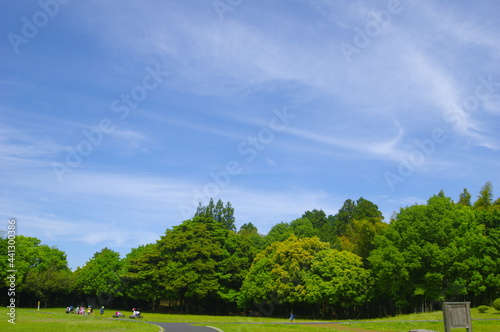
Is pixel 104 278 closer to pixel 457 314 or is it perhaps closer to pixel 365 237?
pixel 365 237

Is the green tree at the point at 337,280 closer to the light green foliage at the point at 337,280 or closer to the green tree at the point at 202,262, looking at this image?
the light green foliage at the point at 337,280

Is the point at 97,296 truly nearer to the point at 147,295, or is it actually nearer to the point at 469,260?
the point at 147,295

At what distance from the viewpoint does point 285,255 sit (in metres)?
56.2

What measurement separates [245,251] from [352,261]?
2206 centimetres

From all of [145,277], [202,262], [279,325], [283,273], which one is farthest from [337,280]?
[145,277]

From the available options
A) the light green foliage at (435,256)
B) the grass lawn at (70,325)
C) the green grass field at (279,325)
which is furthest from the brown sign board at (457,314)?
the light green foliage at (435,256)

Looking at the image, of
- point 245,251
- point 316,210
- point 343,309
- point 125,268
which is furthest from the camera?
point 316,210

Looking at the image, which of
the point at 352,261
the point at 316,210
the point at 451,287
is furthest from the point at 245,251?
the point at 316,210

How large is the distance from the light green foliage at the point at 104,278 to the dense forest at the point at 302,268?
0.66ft

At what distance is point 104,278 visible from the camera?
258 feet

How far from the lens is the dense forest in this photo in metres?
46.8

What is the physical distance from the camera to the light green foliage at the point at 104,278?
7800cm

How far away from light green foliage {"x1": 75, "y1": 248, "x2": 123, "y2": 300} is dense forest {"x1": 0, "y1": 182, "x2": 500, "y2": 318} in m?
0.20

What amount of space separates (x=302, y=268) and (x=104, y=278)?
43746 millimetres
